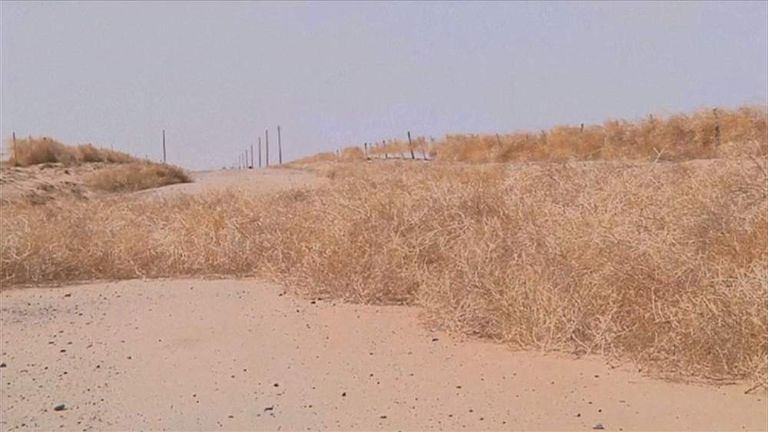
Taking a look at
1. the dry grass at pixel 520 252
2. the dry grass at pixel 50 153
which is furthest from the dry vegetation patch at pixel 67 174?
the dry grass at pixel 520 252

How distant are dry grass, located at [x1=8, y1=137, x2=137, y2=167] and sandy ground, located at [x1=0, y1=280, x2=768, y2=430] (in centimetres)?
2227

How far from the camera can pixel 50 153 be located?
27594mm

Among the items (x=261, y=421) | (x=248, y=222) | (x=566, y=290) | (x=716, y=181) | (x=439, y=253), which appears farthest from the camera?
(x=248, y=222)

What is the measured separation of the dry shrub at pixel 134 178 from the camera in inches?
899

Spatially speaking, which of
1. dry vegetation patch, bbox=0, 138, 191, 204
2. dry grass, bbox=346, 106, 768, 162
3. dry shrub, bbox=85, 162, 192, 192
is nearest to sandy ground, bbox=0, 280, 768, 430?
dry grass, bbox=346, 106, 768, 162

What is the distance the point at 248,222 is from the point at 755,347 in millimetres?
6052

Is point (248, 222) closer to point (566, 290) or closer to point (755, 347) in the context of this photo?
point (566, 290)

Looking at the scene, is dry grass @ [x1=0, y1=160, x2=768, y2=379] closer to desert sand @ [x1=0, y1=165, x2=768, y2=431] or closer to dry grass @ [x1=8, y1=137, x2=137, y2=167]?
desert sand @ [x1=0, y1=165, x2=768, y2=431]

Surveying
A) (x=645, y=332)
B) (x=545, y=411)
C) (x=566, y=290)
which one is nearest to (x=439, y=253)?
(x=566, y=290)

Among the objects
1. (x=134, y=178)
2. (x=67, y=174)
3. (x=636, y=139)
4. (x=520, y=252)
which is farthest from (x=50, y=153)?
(x=520, y=252)

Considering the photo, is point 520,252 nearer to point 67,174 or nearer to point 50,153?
point 67,174

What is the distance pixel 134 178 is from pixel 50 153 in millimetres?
5341

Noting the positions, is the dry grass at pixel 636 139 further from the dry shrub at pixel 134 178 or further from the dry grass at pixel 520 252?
the dry shrub at pixel 134 178

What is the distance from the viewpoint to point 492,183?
909 centimetres
